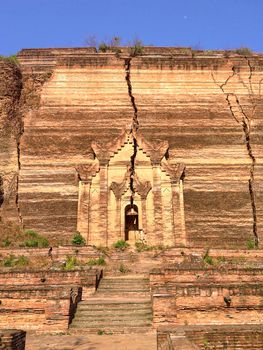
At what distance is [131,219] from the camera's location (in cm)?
2234

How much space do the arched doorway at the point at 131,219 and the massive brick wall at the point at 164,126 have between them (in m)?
2.68

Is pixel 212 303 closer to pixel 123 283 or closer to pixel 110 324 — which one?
pixel 110 324

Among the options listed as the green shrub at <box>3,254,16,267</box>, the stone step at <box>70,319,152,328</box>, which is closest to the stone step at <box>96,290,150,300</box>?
the stone step at <box>70,319,152,328</box>

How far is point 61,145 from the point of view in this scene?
22.8 m

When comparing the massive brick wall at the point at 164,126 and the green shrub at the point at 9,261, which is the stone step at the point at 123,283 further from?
the massive brick wall at the point at 164,126

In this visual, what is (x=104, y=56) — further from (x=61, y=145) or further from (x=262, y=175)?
(x=262, y=175)

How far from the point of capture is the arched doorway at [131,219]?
861 inches

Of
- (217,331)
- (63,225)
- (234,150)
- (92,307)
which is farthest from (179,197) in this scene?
(217,331)

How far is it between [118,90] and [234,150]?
760cm

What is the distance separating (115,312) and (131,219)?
11.6m

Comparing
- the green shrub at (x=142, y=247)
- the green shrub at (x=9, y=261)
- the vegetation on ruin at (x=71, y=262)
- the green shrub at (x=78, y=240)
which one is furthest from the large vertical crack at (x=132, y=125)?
the green shrub at (x=9, y=261)

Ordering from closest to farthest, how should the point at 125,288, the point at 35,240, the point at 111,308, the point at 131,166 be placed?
1. the point at 111,308
2. the point at 125,288
3. the point at 35,240
4. the point at 131,166

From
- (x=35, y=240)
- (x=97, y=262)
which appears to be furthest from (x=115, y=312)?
(x=35, y=240)

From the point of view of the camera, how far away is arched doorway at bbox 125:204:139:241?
21.9 m
